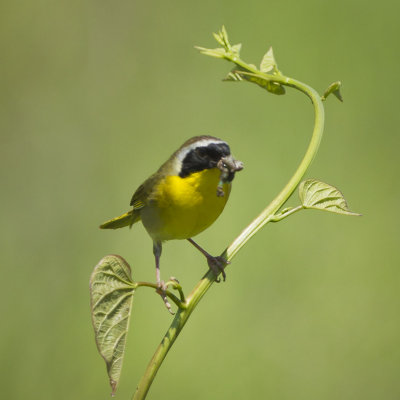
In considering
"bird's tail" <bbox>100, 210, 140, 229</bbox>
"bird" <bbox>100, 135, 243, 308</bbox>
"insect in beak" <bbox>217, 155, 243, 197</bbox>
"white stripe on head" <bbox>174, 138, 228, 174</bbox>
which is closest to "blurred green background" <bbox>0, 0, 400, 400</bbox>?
"bird's tail" <bbox>100, 210, 140, 229</bbox>

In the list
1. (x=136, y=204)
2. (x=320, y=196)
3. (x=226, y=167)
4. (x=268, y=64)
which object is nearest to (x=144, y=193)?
(x=136, y=204)

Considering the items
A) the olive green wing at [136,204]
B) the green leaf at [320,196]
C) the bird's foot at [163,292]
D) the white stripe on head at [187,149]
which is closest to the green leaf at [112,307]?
the bird's foot at [163,292]

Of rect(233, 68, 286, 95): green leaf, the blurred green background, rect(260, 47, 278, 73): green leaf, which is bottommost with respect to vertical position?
the blurred green background

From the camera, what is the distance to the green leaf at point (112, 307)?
0.92 meters

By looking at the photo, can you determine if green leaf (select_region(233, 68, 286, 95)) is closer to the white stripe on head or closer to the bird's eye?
the white stripe on head

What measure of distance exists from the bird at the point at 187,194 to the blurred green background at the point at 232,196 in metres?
1.11

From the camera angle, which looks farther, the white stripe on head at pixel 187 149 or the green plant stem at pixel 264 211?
the white stripe on head at pixel 187 149

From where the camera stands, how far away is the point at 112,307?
37.6 inches

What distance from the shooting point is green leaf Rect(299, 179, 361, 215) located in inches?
41.9

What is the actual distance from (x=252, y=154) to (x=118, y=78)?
4.34 feet

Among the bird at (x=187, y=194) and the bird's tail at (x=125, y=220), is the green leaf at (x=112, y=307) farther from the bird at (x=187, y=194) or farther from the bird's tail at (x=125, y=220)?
the bird's tail at (x=125, y=220)

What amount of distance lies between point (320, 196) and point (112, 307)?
1.34 feet

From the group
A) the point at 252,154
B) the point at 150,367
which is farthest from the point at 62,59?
the point at 150,367

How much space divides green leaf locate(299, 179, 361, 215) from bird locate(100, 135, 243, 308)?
540 millimetres
